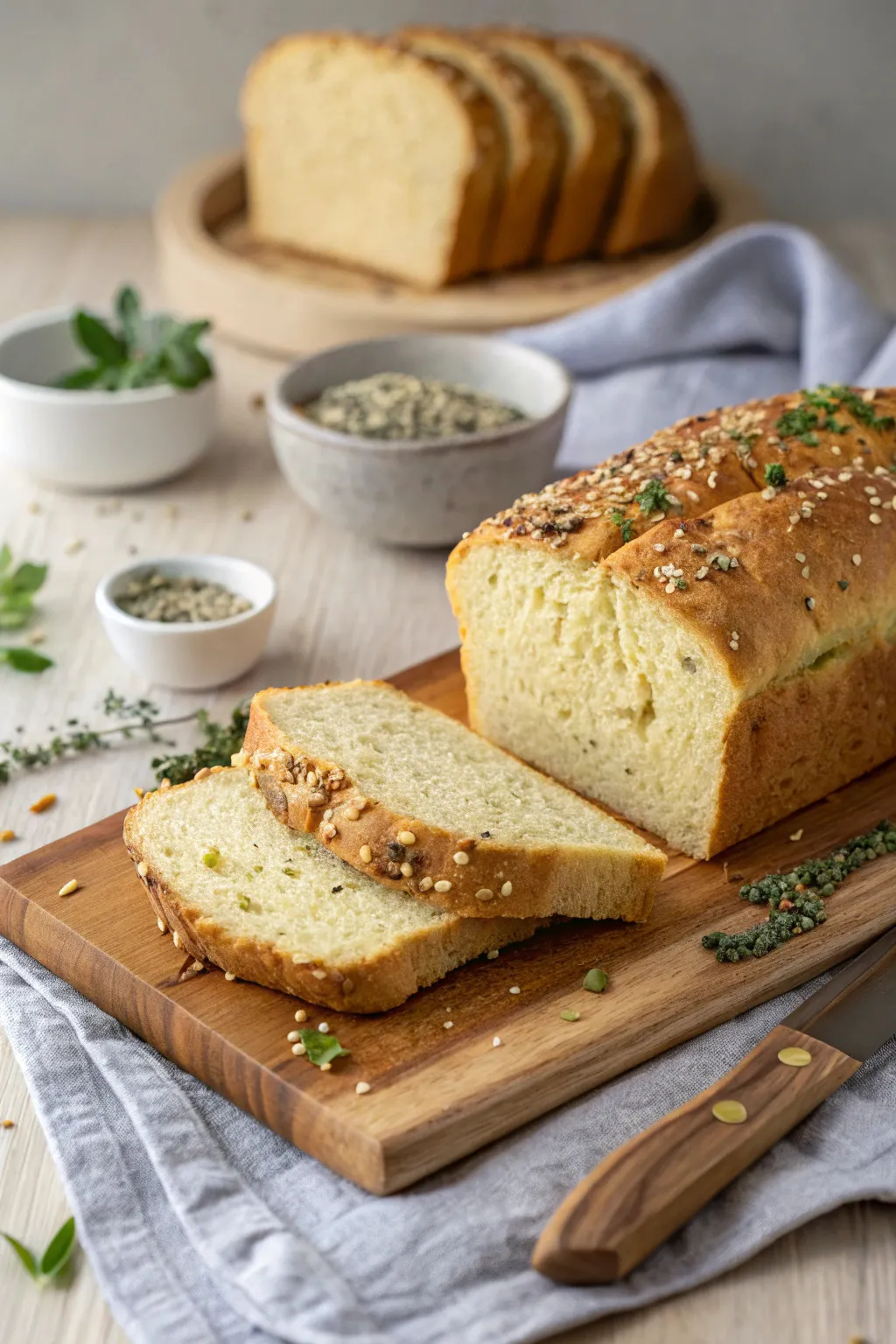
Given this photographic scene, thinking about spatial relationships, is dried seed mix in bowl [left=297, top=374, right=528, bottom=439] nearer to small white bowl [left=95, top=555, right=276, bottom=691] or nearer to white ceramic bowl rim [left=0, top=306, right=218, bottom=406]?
white ceramic bowl rim [left=0, top=306, right=218, bottom=406]

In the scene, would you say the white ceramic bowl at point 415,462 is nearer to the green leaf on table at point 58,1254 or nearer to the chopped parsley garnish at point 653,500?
the chopped parsley garnish at point 653,500

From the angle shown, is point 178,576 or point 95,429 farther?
point 95,429

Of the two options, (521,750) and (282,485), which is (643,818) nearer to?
(521,750)

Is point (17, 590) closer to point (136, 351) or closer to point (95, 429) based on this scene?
point (95, 429)

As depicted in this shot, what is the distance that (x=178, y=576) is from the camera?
13.0ft

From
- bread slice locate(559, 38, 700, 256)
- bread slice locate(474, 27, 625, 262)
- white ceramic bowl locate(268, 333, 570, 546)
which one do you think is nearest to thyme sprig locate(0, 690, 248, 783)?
white ceramic bowl locate(268, 333, 570, 546)

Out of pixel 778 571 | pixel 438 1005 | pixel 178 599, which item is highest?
pixel 778 571

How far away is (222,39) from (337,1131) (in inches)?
225

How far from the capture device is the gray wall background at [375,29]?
21.6 feet

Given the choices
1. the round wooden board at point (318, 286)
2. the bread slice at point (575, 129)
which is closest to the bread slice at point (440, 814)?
the round wooden board at point (318, 286)

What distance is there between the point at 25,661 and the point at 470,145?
8.48 ft

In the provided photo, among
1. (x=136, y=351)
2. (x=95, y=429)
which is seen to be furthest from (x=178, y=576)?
(x=136, y=351)

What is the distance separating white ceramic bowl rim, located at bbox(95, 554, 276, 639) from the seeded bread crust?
0.64m

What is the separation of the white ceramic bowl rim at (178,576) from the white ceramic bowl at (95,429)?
878 millimetres
